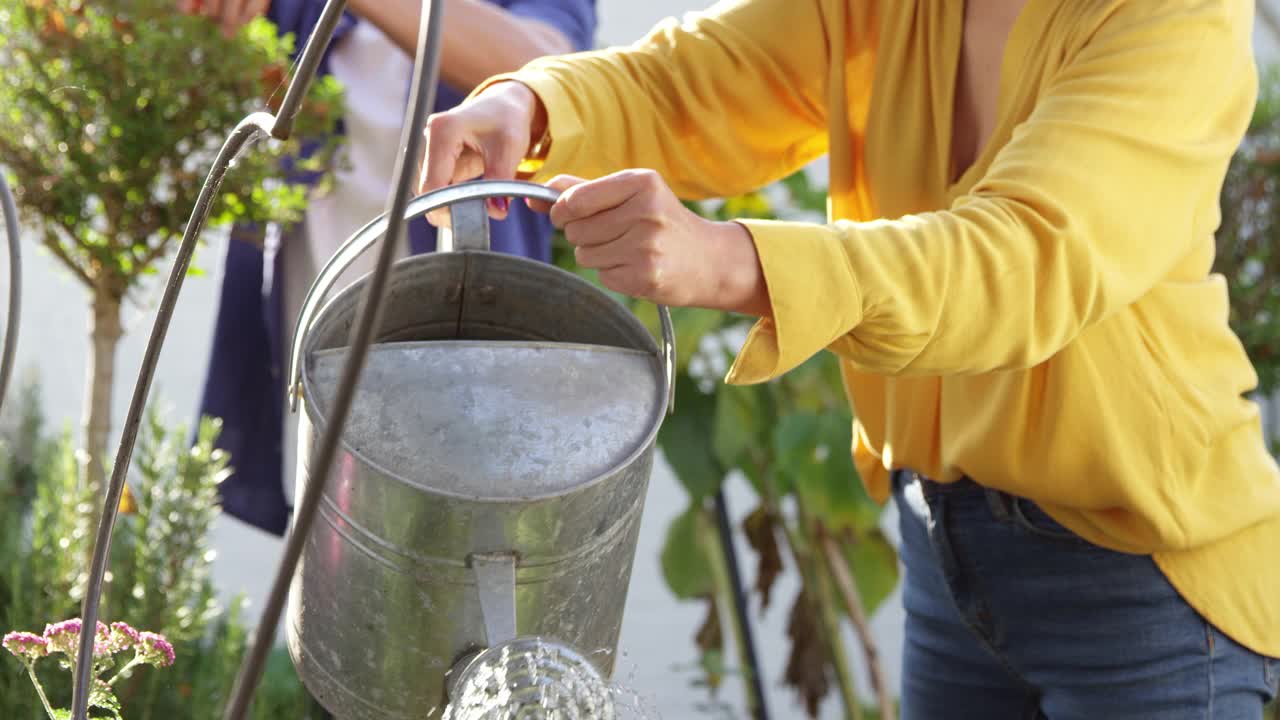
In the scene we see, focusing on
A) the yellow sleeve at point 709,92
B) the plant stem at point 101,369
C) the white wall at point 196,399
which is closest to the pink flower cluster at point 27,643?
the yellow sleeve at point 709,92

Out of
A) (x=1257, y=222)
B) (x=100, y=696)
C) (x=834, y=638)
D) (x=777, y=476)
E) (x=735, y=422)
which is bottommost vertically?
(x=834, y=638)

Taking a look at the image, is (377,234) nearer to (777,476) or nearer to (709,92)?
(709,92)

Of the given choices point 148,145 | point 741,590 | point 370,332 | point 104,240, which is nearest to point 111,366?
point 104,240

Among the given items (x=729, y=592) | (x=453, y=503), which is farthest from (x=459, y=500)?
(x=729, y=592)

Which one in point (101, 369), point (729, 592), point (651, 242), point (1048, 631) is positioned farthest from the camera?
point (729, 592)

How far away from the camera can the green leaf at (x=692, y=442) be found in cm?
233

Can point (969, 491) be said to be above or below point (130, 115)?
below

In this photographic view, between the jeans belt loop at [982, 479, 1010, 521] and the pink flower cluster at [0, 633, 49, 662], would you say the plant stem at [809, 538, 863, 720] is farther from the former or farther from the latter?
Answer: the pink flower cluster at [0, 633, 49, 662]

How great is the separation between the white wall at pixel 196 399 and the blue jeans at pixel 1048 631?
2.17 meters

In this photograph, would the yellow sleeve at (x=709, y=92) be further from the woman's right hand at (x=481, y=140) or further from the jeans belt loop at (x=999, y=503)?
the jeans belt loop at (x=999, y=503)

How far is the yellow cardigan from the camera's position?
0.67m

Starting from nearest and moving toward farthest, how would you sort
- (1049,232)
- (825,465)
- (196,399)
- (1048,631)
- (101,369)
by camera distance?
(1049,232), (1048,631), (101,369), (825,465), (196,399)

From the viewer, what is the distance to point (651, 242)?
58 centimetres

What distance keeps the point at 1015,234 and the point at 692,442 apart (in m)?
1.68
